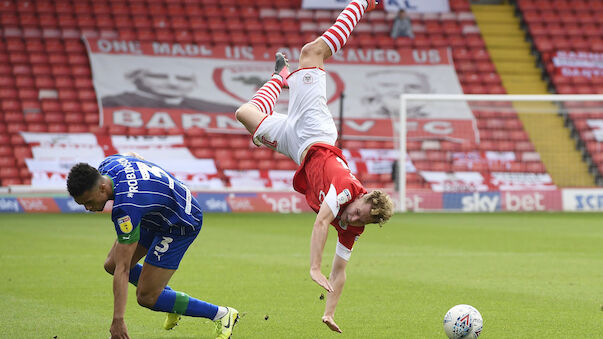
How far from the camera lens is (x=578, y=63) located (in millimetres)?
29062

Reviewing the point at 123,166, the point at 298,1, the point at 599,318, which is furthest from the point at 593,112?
the point at 123,166

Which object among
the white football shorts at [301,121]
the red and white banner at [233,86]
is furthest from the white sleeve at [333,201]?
the red and white banner at [233,86]

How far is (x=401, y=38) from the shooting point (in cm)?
2878

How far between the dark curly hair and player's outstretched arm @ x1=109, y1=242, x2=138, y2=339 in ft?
1.52

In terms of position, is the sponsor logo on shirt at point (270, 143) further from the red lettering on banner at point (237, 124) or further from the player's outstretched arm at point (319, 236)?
the red lettering on banner at point (237, 124)

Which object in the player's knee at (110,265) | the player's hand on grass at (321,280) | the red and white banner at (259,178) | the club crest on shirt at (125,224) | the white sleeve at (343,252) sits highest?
the red and white banner at (259,178)

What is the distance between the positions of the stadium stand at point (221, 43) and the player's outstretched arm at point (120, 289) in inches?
705

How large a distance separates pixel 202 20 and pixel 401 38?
6526 millimetres

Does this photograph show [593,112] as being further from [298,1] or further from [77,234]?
[77,234]

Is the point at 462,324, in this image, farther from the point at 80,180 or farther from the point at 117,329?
the point at 80,180

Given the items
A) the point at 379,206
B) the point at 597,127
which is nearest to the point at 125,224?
the point at 379,206

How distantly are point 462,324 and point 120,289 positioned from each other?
8.54 ft

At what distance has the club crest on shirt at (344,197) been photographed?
640cm

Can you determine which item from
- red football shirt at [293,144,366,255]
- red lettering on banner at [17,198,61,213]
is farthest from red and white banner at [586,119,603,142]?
red football shirt at [293,144,366,255]
